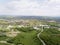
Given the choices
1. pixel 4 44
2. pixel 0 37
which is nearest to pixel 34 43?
pixel 4 44

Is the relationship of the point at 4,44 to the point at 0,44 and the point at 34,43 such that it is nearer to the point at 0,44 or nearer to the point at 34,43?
the point at 0,44

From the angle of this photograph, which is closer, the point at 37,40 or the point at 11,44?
the point at 11,44

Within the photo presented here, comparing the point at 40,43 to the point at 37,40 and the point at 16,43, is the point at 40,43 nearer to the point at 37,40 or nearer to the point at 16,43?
the point at 37,40

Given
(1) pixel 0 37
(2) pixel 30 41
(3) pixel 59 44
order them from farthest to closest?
(1) pixel 0 37, (2) pixel 30 41, (3) pixel 59 44

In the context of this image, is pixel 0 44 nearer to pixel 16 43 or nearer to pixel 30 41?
pixel 16 43

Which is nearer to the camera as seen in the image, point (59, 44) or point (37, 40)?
point (59, 44)

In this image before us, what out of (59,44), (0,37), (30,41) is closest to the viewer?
(59,44)

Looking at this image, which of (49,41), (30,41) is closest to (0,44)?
(30,41)
